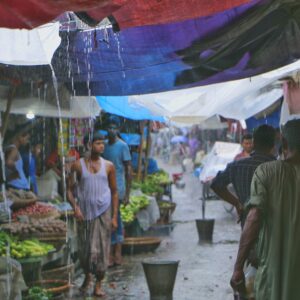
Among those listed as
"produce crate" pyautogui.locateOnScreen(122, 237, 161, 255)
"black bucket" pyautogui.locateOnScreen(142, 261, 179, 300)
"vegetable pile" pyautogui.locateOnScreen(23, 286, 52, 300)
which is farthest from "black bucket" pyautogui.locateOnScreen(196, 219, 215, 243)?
"vegetable pile" pyautogui.locateOnScreen(23, 286, 52, 300)

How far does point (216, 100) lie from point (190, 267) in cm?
266

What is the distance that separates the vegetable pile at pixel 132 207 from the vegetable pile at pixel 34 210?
7.71ft

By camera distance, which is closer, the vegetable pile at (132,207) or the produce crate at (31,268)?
the produce crate at (31,268)

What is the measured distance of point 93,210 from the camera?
8008 millimetres

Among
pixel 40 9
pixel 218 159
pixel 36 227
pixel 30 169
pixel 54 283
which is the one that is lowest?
pixel 54 283

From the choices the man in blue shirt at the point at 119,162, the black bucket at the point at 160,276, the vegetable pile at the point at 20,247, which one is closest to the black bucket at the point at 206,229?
the man in blue shirt at the point at 119,162

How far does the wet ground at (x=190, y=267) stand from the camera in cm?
809

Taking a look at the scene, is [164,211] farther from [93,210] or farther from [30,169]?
[93,210]

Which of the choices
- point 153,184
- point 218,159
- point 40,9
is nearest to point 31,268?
point 40,9

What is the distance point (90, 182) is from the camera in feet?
26.5

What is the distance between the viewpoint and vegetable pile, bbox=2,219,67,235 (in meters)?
7.72

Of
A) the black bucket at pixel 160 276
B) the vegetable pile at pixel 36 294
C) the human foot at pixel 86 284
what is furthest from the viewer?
the human foot at pixel 86 284

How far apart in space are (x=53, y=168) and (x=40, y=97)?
388 cm

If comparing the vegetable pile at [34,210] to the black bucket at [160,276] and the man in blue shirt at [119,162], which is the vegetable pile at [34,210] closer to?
the man in blue shirt at [119,162]
